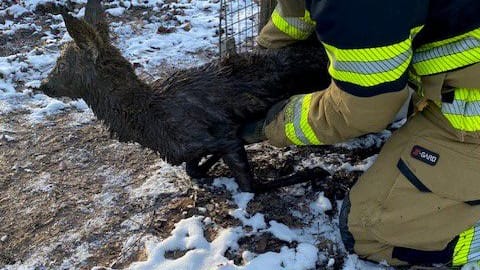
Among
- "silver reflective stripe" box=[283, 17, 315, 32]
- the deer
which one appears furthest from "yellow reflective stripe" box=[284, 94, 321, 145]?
"silver reflective stripe" box=[283, 17, 315, 32]

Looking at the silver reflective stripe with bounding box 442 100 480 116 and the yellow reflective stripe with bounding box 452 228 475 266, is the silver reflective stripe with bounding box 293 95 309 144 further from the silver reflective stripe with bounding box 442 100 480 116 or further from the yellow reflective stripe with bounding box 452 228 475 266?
the yellow reflective stripe with bounding box 452 228 475 266

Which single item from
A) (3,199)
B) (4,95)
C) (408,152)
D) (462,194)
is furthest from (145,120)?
(4,95)

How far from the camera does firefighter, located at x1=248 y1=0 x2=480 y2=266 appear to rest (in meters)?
2.50

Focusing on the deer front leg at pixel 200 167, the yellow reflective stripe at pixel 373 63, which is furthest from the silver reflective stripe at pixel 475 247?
the deer front leg at pixel 200 167

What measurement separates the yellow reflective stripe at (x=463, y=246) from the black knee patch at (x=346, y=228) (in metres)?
0.55

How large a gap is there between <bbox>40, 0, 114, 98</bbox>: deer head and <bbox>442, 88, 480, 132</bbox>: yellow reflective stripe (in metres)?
2.10

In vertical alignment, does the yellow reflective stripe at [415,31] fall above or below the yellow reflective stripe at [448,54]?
above

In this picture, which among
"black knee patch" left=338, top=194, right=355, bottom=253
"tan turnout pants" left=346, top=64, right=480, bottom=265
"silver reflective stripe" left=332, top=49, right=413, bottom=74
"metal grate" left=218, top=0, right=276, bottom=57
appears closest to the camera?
"silver reflective stripe" left=332, top=49, right=413, bottom=74

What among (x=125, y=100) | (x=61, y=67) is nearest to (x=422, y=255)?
(x=125, y=100)

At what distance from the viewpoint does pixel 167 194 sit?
3834 mm

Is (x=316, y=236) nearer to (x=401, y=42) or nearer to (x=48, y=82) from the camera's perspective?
(x=401, y=42)

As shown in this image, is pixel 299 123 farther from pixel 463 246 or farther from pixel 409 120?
pixel 463 246

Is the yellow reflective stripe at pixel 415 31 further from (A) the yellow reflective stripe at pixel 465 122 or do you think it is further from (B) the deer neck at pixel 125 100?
(B) the deer neck at pixel 125 100

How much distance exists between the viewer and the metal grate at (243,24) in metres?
4.71
